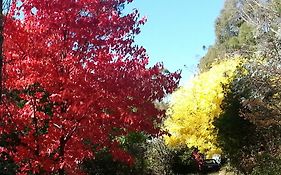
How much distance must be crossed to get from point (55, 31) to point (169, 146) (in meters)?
21.7

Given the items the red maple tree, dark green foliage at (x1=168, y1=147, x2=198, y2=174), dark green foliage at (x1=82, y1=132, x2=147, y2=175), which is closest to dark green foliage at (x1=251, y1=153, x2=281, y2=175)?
dark green foliage at (x1=82, y1=132, x2=147, y2=175)

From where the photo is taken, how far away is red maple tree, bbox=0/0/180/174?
36.9 feet

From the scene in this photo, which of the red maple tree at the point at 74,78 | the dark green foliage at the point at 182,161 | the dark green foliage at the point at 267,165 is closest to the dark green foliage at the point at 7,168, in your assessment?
the red maple tree at the point at 74,78

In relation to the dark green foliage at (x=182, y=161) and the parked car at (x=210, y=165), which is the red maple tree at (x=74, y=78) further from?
the parked car at (x=210, y=165)

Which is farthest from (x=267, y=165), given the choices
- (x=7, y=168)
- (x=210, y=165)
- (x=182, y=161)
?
(x=210, y=165)

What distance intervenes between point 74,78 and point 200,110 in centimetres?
1854

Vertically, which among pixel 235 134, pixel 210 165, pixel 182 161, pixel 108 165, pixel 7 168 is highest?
pixel 210 165

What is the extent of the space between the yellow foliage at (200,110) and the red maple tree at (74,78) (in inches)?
536

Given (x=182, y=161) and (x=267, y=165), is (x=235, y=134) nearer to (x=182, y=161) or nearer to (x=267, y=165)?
(x=267, y=165)

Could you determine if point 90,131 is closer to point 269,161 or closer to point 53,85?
point 53,85

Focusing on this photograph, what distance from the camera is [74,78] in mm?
11211

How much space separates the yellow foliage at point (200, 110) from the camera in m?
27.5

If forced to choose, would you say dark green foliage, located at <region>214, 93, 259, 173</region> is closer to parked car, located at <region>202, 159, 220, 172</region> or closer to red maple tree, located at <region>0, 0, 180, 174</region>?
red maple tree, located at <region>0, 0, 180, 174</region>

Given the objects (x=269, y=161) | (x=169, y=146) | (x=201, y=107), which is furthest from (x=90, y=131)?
(x=169, y=146)
